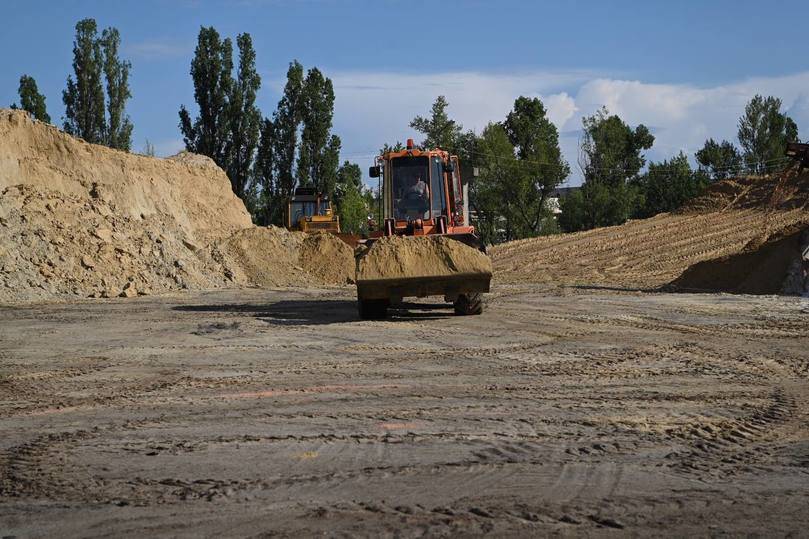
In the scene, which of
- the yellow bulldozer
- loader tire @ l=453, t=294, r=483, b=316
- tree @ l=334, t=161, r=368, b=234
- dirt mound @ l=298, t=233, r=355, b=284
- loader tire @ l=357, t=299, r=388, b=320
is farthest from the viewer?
tree @ l=334, t=161, r=368, b=234

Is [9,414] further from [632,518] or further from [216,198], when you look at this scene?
[216,198]

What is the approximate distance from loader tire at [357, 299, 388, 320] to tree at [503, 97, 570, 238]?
47.5 meters

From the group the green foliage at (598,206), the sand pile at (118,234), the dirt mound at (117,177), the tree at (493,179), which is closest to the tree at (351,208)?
the tree at (493,179)

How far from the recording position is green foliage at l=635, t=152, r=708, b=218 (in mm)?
69250

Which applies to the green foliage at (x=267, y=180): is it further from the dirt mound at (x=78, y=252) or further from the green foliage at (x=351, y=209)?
the dirt mound at (x=78, y=252)

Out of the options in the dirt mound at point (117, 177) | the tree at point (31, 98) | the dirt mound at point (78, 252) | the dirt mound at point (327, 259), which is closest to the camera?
the dirt mound at point (78, 252)

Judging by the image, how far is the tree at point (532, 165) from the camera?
63.6 m

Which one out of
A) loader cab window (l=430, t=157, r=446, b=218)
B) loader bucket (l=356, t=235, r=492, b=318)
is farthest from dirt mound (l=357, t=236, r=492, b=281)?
loader cab window (l=430, t=157, r=446, b=218)

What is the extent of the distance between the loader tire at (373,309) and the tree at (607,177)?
50.9m

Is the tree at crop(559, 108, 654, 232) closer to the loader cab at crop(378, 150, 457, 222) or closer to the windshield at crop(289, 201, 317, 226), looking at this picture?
the windshield at crop(289, 201, 317, 226)

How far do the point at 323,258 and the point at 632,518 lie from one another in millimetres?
29731

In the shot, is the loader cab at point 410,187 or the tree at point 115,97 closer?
the loader cab at point 410,187

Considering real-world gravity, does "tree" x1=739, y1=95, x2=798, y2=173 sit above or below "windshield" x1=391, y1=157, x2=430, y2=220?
above

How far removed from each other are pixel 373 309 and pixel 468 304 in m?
1.68
